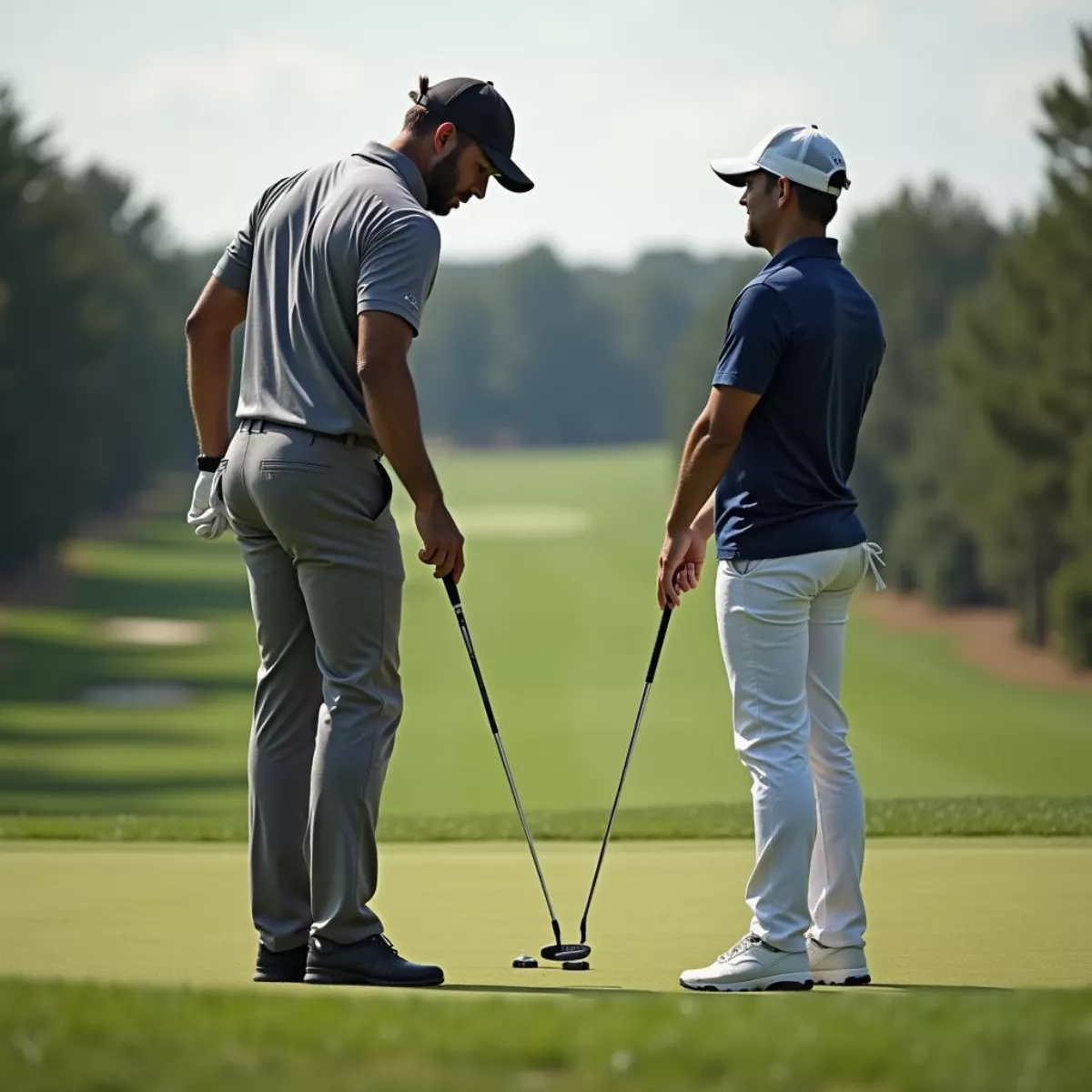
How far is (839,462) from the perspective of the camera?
523cm

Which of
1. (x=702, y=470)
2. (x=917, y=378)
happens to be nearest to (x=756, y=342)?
(x=702, y=470)

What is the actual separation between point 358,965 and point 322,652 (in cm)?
70

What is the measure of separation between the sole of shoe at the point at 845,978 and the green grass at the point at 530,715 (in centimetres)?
366

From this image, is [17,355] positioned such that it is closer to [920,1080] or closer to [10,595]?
[10,595]

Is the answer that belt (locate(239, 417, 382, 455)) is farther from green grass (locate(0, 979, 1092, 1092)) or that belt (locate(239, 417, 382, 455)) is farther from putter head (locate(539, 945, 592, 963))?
green grass (locate(0, 979, 1092, 1092))

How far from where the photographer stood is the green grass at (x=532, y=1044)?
130 inches

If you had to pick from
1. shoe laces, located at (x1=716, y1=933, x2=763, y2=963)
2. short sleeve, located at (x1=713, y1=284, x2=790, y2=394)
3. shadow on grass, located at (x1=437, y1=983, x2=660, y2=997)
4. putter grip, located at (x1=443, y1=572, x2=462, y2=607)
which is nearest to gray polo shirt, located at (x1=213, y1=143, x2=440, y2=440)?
putter grip, located at (x1=443, y1=572, x2=462, y2=607)

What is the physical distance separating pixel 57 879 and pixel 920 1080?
3953 millimetres

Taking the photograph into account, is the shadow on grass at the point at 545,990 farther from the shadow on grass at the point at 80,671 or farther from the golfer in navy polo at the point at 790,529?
the shadow on grass at the point at 80,671

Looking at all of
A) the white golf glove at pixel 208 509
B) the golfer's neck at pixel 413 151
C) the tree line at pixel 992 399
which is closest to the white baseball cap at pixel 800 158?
the golfer's neck at pixel 413 151

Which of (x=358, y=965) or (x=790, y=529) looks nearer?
(x=358, y=965)

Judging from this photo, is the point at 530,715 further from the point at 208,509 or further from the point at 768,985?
the point at 768,985

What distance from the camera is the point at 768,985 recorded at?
491 cm

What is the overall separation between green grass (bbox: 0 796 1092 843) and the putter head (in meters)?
3.50
